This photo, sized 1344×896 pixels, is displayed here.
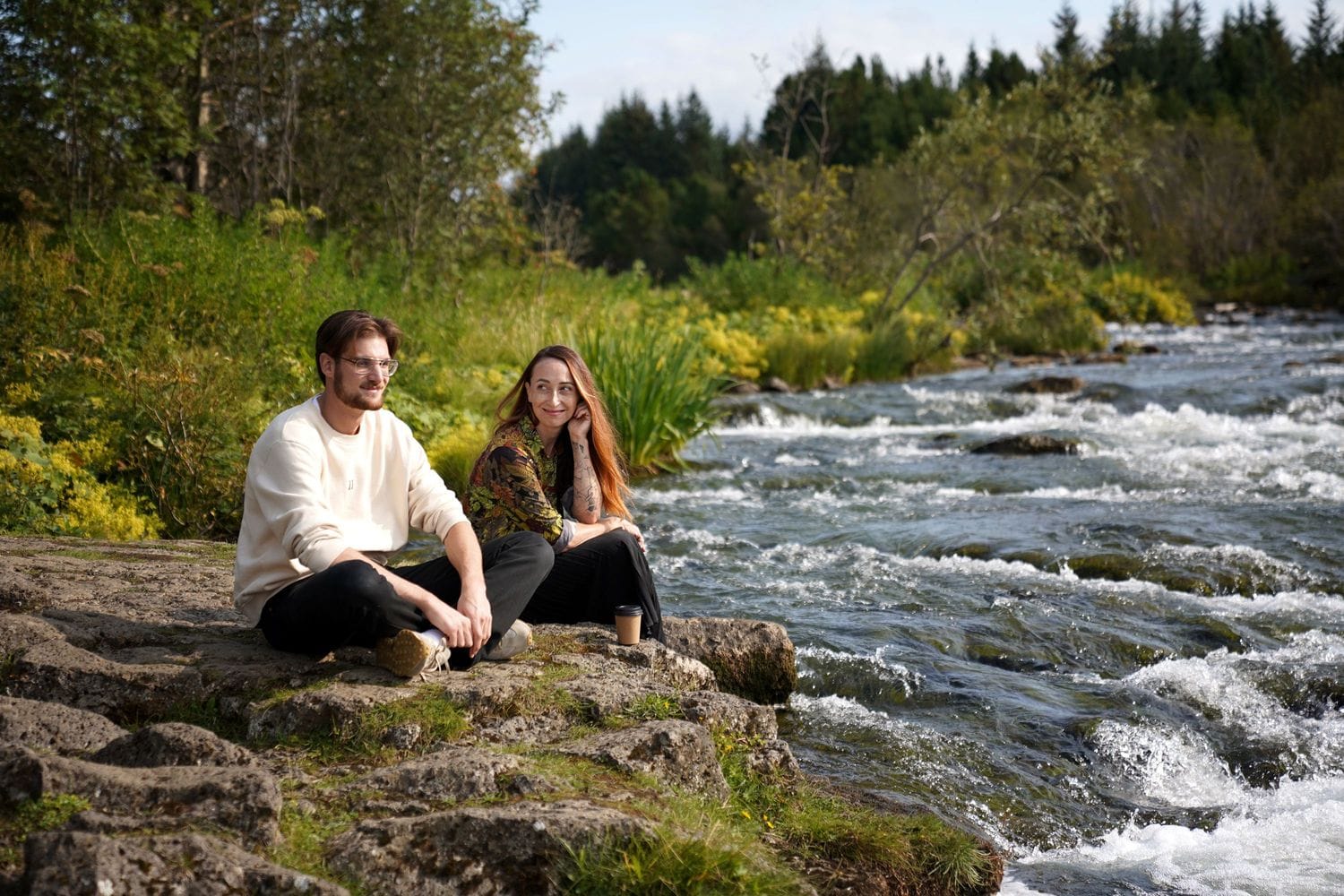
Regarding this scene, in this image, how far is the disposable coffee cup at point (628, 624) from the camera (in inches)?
166

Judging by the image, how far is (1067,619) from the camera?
6.14m

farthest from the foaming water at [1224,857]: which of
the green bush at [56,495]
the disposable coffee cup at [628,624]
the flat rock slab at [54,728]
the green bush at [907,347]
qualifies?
the green bush at [907,347]

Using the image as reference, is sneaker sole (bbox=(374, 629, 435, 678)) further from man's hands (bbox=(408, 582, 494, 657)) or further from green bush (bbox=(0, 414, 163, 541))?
green bush (bbox=(0, 414, 163, 541))

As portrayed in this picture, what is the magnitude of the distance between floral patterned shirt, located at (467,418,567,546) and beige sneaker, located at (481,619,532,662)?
0.52 m

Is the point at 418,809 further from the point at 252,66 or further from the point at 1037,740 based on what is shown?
the point at 252,66

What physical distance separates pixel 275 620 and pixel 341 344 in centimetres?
84

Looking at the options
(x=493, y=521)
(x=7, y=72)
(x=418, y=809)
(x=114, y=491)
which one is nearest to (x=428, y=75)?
(x=7, y=72)

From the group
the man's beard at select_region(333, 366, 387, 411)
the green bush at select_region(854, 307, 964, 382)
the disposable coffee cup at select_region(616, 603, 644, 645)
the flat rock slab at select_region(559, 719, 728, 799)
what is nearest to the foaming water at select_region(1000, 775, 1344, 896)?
the flat rock slab at select_region(559, 719, 728, 799)

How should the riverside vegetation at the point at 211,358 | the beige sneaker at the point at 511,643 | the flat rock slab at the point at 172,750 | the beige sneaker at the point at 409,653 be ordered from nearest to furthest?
1. the flat rock slab at the point at 172,750
2. the beige sneaker at the point at 409,653
3. the beige sneaker at the point at 511,643
4. the riverside vegetation at the point at 211,358

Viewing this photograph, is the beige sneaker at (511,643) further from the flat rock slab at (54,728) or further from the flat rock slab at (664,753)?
the flat rock slab at (54,728)

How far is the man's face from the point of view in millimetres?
3807

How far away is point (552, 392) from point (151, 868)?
8.11 feet

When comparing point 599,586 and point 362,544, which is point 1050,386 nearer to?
point 599,586

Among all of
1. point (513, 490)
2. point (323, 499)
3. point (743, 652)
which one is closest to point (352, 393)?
point (323, 499)
